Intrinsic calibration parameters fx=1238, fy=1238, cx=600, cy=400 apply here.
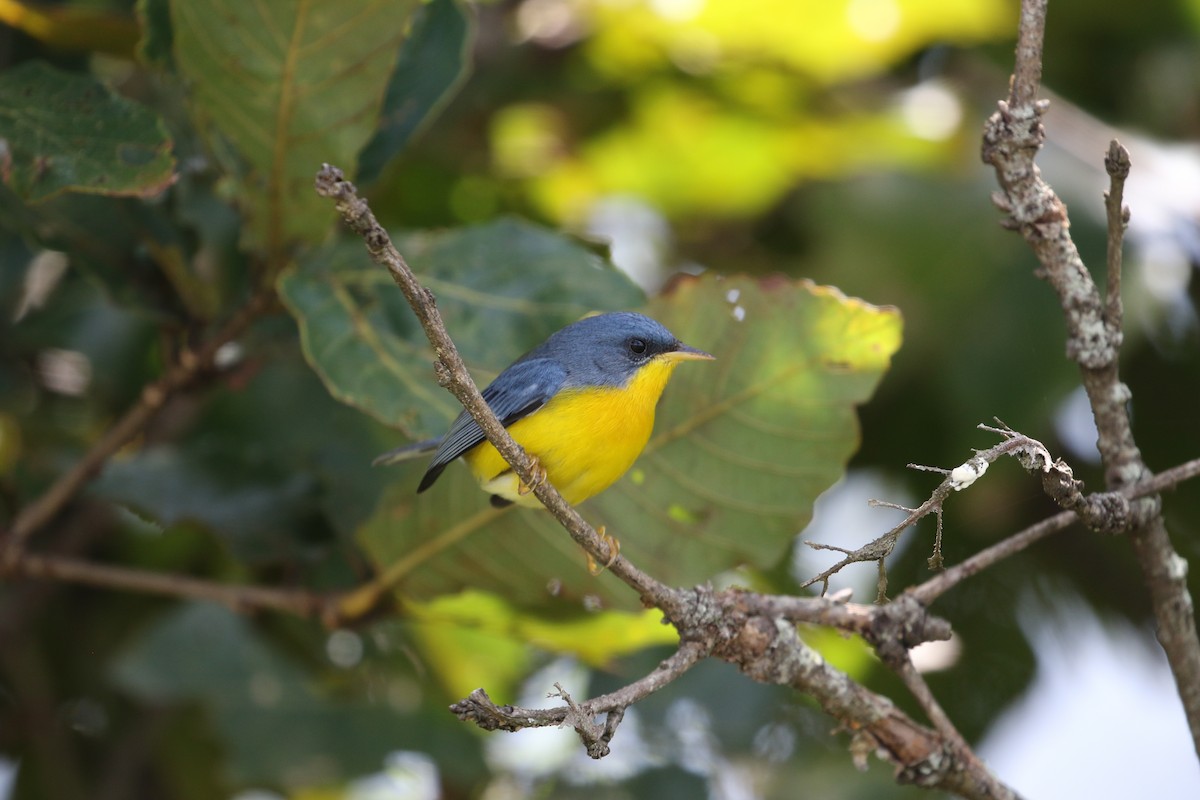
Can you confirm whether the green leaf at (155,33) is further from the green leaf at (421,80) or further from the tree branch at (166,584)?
the tree branch at (166,584)

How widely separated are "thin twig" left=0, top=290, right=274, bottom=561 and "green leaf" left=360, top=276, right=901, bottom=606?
0.54 metres

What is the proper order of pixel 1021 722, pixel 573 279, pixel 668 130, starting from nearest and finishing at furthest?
pixel 573 279, pixel 1021 722, pixel 668 130

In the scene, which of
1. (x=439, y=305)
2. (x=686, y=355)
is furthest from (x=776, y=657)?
(x=439, y=305)

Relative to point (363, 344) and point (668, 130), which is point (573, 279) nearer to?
point (363, 344)

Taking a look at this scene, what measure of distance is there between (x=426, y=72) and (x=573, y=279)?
2.30 ft

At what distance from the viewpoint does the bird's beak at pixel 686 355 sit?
2564mm

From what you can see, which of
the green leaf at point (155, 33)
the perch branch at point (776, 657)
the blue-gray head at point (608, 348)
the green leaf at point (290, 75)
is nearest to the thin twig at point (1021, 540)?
the perch branch at point (776, 657)

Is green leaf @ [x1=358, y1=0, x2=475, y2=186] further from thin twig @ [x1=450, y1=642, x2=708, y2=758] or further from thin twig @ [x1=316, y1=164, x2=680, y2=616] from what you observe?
thin twig @ [x1=450, y1=642, x2=708, y2=758]

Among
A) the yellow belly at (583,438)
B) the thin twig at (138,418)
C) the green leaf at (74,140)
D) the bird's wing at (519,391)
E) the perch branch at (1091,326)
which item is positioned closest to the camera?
the perch branch at (1091,326)

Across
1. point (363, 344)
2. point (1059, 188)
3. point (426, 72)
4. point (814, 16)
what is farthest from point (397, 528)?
point (814, 16)

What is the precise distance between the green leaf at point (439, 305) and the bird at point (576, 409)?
0.06 meters

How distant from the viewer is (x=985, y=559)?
1869mm

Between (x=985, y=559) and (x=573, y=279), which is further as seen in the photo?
(x=573, y=279)

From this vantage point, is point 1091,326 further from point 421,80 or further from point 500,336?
point 421,80
